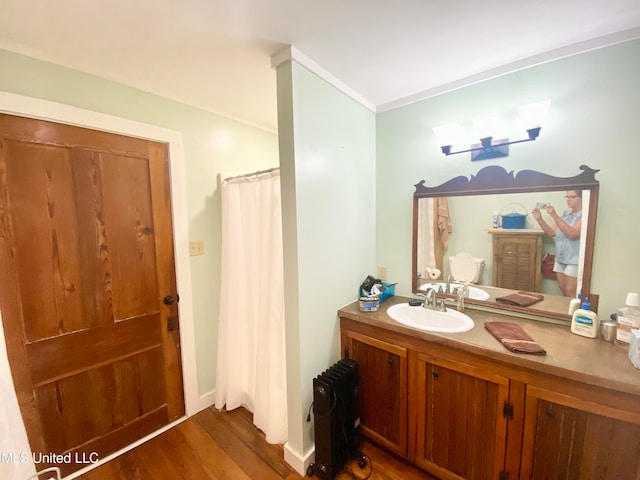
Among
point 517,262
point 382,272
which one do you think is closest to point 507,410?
point 517,262

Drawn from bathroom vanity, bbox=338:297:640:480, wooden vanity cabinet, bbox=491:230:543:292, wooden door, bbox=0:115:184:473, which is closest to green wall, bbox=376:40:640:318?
wooden vanity cabinet, bbox=491:230:543:292

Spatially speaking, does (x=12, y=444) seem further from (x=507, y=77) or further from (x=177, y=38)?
(x=507, y=77)

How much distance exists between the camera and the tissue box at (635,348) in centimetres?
100

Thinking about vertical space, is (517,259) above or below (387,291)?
above

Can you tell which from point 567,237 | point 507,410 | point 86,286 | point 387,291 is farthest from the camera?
point 387,291

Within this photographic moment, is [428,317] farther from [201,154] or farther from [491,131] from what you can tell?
[201,154]

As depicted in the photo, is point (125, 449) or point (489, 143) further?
point (125, 449)

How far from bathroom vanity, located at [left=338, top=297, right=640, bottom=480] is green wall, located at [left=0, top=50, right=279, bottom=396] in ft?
3.65

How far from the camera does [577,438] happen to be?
3.37 ft

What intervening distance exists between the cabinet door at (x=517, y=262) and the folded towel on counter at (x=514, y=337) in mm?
258

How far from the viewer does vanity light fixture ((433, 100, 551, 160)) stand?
1.33 meters

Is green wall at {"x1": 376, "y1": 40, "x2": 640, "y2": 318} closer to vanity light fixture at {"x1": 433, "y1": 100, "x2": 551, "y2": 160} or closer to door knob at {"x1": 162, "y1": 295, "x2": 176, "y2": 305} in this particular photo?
vanity light fixture at {"x1": 433, "y1": 100, "x2": 551, "y2": 160}

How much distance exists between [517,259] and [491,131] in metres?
0.77

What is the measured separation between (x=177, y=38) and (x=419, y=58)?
1.23 m
